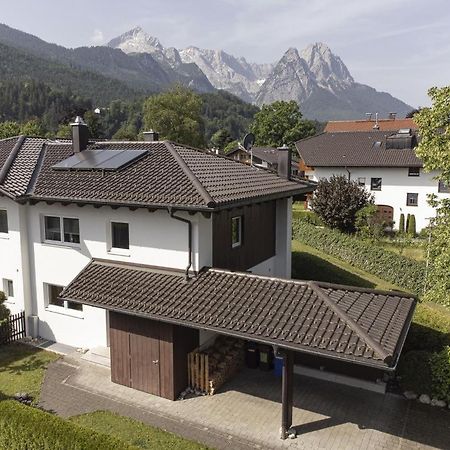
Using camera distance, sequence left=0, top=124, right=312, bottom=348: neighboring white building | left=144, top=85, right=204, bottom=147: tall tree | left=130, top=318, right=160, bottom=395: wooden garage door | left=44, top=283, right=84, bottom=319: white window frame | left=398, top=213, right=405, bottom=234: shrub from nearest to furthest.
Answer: left=130, top=318, right=160, bottom=395: wooden garage door, left=0, top=124, right=312, bottom=348: neighboring white building, left=44, top=283, right=84, bottom=319: white window frame, left=398, top=213, right=405, bottom=234: shrub, left=144, top=85, right=204, bottom=147: tall tree

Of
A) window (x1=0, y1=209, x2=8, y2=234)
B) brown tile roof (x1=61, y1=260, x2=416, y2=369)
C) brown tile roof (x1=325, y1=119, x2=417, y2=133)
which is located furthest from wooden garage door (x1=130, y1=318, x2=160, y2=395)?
brown tile roof (x1=325, y1=119, x2=417, y2=133)

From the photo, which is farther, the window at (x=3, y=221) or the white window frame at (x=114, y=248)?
Result: the window at (x=3, y=221)

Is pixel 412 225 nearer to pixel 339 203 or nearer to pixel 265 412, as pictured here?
pixel 339 203

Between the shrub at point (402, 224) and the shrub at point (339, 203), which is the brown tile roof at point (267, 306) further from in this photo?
the shrub at point (402, 224)

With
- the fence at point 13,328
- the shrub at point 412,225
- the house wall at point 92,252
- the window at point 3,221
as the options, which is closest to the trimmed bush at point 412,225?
the shrub at point 412,225

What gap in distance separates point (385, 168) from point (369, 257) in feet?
57.7

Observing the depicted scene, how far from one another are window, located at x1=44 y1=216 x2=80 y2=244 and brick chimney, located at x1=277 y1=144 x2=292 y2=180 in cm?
851

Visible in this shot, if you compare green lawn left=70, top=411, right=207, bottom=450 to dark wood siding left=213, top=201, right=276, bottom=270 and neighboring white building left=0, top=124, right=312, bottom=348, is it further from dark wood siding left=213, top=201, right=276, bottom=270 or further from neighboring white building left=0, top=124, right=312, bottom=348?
dark wood siding left=213, top=201, right=276, bottom=270

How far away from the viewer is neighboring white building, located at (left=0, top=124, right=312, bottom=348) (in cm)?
1357

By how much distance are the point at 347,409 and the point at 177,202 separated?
758cm

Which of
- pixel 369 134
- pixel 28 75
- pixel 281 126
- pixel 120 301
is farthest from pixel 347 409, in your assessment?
pixel 28 75

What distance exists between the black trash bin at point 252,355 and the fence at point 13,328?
29.1 feet

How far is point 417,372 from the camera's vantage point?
42.1 ft

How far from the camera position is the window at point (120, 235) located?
1472 centimetres
